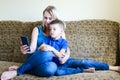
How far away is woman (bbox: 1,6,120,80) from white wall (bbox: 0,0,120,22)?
46 cm

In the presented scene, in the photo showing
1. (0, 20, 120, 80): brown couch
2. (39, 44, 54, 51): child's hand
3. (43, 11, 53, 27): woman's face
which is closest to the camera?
(39, 44, 54, 51): child's hand

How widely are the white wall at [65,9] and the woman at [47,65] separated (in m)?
0.46

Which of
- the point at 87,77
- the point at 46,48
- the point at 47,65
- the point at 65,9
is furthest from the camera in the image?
the point at 65,9

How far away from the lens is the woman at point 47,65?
7.22 feet

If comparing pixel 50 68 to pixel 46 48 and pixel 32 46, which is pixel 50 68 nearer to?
pixel 46 48

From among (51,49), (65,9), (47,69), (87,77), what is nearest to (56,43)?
(51,49)

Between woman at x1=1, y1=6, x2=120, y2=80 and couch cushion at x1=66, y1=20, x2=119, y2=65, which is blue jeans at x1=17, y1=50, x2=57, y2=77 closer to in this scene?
woman at x1=1, y1=6, x2=120, y2=80

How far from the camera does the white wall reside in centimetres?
280

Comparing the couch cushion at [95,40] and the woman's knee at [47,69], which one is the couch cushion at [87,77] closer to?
the woman's knee at [47,69]

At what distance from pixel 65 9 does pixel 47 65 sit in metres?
0.96

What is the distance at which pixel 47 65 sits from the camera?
2.20 metres

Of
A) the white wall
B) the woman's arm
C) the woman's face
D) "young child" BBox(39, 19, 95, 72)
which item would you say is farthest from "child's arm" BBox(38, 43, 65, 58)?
the white wall

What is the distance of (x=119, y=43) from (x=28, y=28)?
39.6 inches

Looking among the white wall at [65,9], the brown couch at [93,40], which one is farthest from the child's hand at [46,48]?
the white wall at [65,9]
